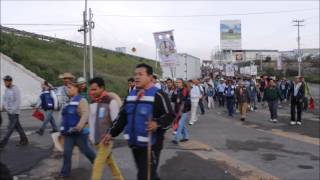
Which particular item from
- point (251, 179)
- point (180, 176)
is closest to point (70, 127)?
point (180, 176)

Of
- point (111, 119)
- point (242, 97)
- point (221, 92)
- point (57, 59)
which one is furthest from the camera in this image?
point (57, 59)

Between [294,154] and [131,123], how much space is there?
7.04 m

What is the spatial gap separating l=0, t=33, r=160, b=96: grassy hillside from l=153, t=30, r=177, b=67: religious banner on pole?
14.6 m

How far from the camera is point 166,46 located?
71.6ft

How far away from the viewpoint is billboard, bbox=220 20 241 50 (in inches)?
1935

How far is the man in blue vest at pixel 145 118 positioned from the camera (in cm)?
596

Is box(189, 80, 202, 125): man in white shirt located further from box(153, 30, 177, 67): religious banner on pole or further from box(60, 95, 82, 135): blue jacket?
box(60, 95, 82, 135): blue jacket

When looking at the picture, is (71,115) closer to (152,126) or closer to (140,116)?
(140,116)

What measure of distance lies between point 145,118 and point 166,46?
16034mm

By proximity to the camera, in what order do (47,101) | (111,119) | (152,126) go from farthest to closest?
(47,101) < (111,119) < (152,126)

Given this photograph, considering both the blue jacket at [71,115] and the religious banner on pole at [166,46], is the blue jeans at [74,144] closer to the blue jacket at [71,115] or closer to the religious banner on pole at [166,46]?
the blue jacket at [71,115]

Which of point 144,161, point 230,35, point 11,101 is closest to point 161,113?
point 144,161

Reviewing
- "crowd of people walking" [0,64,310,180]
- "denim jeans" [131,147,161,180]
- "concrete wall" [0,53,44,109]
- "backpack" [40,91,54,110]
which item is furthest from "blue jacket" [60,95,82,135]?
"concrete wall" [0,53,44,109]

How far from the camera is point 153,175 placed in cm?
608
